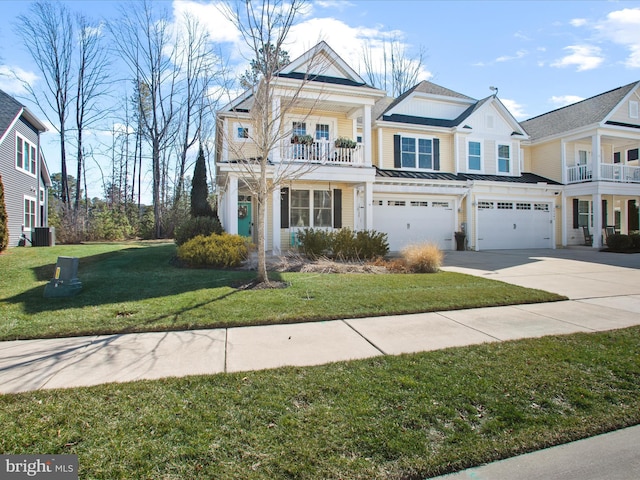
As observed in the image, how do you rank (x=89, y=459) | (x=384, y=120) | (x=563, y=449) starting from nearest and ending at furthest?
(x=89, y=459), (x=563, y=449), (x=384, y=120)

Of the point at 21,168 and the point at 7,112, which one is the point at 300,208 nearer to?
the point at 21,168

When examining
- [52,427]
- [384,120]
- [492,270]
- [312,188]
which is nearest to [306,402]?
[52,427]

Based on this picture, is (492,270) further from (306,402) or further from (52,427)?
(52,427)

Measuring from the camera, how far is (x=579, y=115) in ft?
67.7

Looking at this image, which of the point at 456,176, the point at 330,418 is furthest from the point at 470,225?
the point at 330,418

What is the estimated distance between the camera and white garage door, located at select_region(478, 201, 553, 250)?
59.8 feet

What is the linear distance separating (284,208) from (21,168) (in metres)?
13.6

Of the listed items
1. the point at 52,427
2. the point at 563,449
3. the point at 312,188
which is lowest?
the point at 563,449

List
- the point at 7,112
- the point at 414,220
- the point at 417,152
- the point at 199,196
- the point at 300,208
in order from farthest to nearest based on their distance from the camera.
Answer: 1. the point at 417,152
2. the point at 414,220
3. the point at 7,112
4. the point at 199,196
5. the point at 300,208

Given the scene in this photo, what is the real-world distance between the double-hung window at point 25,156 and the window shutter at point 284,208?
13140 millimetres

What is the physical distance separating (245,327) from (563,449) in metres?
3.98

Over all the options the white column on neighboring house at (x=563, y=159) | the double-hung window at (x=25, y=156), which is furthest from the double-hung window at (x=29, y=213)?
the white column on neighboring house at (x=563, y=159)

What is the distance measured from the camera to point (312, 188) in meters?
15.5

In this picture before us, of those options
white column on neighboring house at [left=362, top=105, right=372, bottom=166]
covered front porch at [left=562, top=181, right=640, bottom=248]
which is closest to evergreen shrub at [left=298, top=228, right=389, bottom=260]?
white column on neighboring house at [left=362, top=105, right=372, bottom=166]
